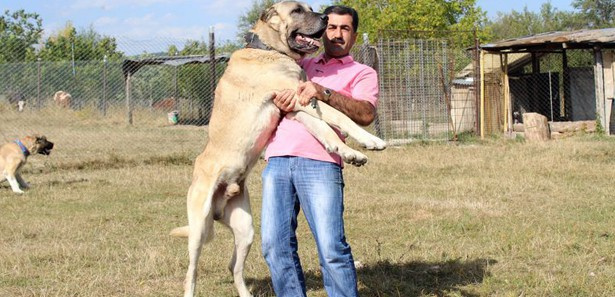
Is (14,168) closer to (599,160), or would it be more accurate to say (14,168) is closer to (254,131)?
(254,131)

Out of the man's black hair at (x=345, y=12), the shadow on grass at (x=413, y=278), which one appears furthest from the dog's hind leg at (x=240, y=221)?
the man's black hair at (x=345, y=12)

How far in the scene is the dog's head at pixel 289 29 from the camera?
4.32 meters

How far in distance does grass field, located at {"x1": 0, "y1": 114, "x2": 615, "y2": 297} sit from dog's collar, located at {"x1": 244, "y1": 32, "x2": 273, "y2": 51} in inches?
67.8

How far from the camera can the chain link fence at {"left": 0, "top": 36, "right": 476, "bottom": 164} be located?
47.4ft

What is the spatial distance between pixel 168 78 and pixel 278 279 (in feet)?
51.8

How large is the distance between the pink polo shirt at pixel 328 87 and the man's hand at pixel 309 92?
0.20 metres

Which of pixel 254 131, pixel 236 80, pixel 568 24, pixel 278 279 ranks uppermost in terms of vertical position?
pixel 568 24

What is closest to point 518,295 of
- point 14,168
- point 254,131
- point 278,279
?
point 278,279

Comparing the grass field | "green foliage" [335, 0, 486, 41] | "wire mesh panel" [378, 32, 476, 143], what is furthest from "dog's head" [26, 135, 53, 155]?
"green foliage" [335, 0, 486, 41]

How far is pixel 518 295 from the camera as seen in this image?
495 cm

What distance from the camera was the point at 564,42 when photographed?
17219 mm

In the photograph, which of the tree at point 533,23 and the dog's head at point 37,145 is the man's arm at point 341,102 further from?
the tree at point 533,23

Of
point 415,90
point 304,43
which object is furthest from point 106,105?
point 304,43

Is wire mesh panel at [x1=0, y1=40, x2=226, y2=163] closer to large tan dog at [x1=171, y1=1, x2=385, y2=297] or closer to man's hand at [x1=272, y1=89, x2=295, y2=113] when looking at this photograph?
large tan dog at [x1=171, y1=1, x2=385, y2=297]
